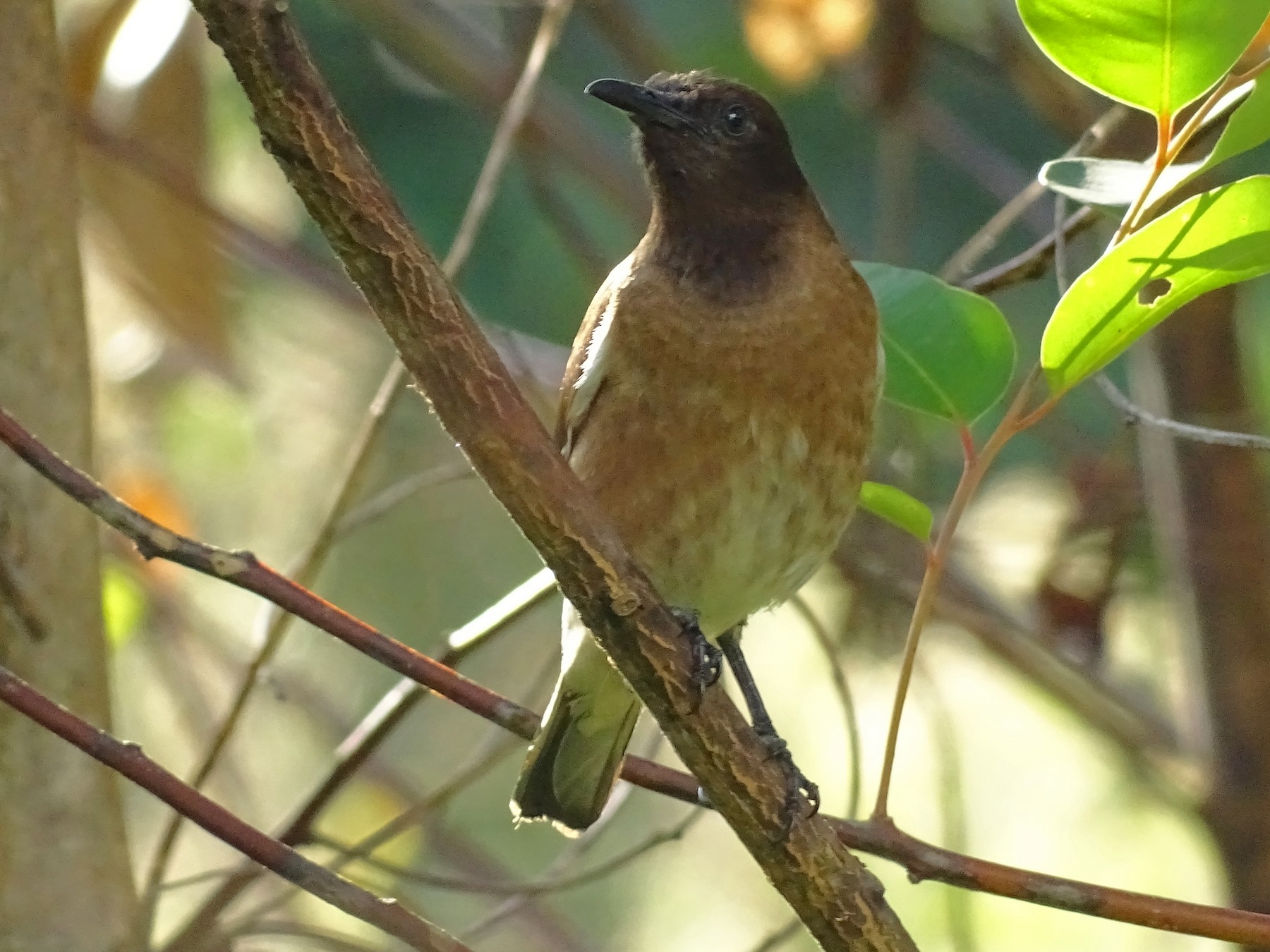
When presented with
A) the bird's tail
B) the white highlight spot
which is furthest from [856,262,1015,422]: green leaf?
the white highlight spot

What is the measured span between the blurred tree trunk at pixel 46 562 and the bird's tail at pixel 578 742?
74 centimetres

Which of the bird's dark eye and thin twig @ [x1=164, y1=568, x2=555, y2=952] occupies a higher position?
the bird's dark eye

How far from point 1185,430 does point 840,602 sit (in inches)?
79.4

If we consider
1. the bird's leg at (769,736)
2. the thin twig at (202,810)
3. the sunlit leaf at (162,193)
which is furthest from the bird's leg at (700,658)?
the sunlit leaf at (162,193)

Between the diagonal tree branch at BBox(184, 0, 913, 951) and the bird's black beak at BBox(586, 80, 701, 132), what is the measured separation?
117 centimetres

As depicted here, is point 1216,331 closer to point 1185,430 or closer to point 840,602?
point 840,602

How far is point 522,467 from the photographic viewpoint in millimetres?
1458

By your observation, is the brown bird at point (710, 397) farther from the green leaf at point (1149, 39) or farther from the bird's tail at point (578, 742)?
the green leaf at point (1149, 39)

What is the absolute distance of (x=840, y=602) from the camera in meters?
3.82

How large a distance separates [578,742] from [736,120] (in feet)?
3.54

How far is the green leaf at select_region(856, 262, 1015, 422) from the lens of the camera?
1.83 metres

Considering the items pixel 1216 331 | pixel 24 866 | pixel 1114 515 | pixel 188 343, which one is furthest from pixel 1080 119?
pixel 24 866

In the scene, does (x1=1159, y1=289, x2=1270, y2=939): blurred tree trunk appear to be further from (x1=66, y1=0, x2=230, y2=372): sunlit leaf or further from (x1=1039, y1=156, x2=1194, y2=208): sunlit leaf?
(x1=66, y1=0, x2=230, y2=372): sunlit leaf

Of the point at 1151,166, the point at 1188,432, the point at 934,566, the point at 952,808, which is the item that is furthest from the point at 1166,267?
the point at 952,808
